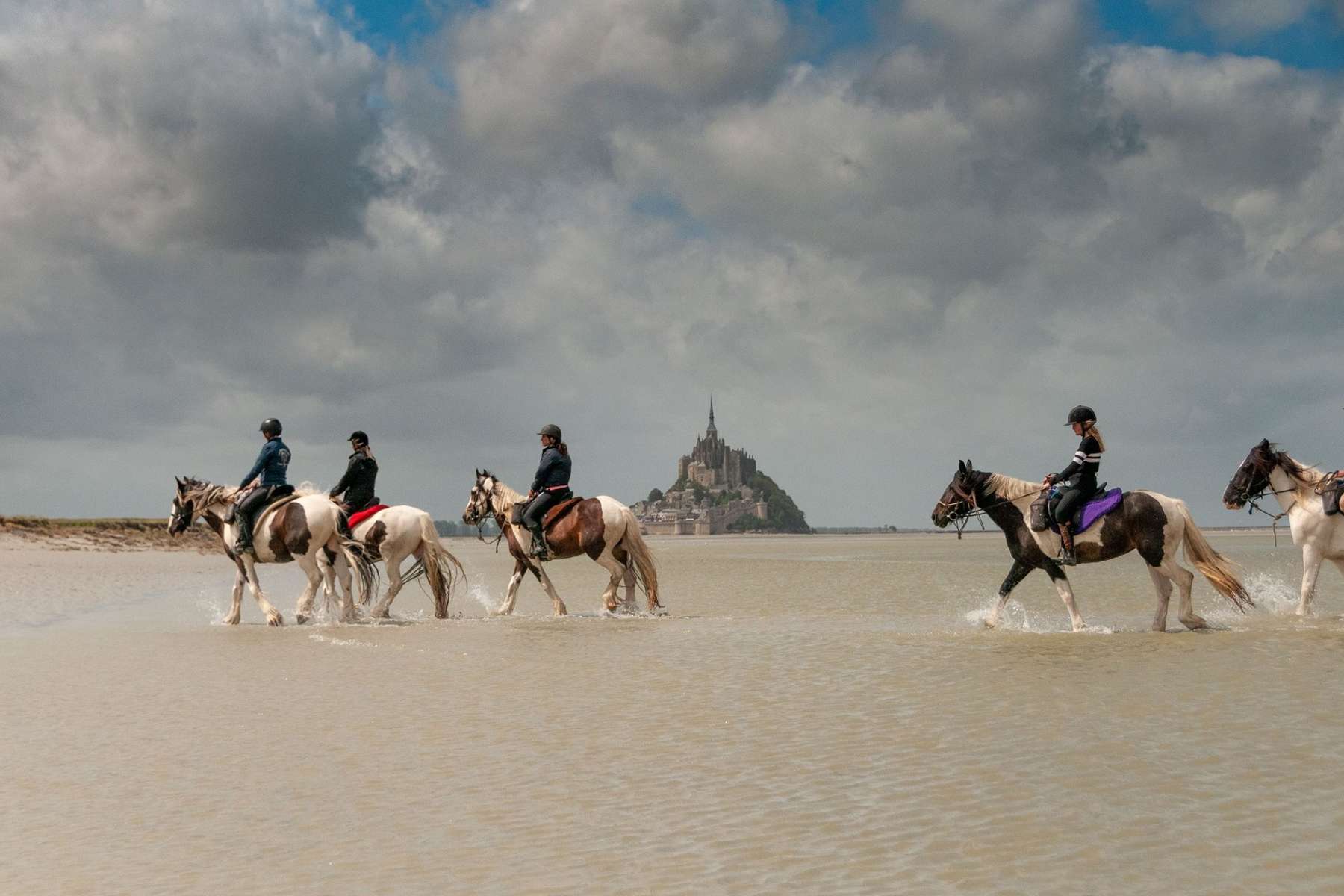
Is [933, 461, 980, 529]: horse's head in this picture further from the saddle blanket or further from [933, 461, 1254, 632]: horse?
the saddle blanket

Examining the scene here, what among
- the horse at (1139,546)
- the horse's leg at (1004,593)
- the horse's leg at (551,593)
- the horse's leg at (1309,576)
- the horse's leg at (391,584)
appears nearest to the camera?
the horse at (1139,546)

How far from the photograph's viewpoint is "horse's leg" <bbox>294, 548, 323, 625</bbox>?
48.8 feet

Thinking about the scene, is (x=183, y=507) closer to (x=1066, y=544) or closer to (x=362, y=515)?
(x=362, y=515)

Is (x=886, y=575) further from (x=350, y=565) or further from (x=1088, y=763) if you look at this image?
(x=1088, y=763)

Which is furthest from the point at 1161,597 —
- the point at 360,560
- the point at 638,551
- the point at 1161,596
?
the point at 360,560

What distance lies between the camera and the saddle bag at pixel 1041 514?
12789 mm

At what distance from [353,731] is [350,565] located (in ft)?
29.1

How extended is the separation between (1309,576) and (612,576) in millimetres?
9084

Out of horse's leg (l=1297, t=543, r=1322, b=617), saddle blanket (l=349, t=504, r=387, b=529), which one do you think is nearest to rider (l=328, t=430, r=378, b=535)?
saddle blanket (l=349, t=504, r=387, b=529)

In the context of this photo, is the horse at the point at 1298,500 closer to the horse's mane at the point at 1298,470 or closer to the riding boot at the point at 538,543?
the horse's mane at the point at 1298,470

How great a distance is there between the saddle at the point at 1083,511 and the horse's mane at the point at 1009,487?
32 cm

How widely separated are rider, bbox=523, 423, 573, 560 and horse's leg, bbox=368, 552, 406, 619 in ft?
6.28

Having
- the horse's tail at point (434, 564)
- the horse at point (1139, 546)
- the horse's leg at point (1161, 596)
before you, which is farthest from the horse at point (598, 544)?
the horse's leg at point (1161, 596)

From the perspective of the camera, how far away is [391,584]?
15.3 meters
